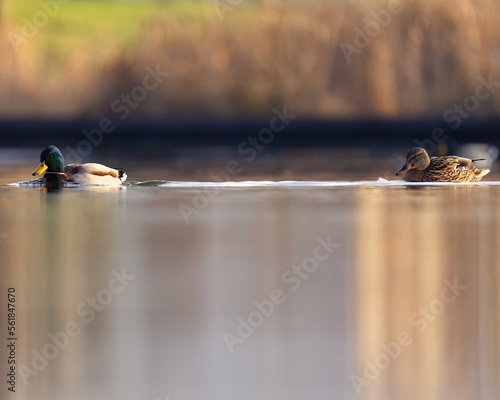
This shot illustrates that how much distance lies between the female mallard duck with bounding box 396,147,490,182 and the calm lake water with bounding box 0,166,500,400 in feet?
10.4

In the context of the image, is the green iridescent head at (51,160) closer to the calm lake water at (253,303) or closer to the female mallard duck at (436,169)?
the calm lake water at (253,303)

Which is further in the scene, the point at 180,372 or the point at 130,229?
the point at 130,229

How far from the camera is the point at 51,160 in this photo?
1237 centimetres

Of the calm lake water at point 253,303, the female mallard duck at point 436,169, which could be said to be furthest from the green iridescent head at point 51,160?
the female mallard duck at point 436,169

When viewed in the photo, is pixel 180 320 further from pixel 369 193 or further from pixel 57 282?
pixel 369 193

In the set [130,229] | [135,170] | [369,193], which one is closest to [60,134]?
[135,170]

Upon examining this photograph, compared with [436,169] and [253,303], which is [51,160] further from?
[253,303]

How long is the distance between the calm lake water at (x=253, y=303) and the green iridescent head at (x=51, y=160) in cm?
292

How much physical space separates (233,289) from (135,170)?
31.9 ft

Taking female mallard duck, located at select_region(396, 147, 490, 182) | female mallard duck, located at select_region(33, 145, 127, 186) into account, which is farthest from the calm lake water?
female mallard duck, located at select_region(396, 147, 490, 182)

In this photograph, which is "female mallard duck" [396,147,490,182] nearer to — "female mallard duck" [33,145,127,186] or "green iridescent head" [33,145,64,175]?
"female mallard duck" [33,145,127,186]

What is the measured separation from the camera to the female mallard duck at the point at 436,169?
12.5 m

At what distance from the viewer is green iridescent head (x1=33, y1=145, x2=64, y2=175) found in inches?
484

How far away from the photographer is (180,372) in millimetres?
4180
